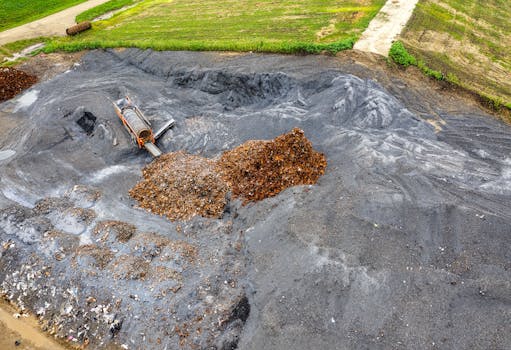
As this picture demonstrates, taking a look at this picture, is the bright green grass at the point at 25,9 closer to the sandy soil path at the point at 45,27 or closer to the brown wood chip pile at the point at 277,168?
the sandy soil path at the point at 45,27

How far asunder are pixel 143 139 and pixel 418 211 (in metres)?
12.4

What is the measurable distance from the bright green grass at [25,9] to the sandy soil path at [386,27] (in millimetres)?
31203

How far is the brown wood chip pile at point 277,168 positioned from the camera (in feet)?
44.4

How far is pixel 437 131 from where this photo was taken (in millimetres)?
15539

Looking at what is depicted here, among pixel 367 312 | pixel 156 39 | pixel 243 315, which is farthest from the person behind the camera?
pixel 156 39

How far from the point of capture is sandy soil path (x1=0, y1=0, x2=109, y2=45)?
100ft

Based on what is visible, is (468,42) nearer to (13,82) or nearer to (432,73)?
(432,73)

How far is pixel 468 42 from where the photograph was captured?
21562 mm

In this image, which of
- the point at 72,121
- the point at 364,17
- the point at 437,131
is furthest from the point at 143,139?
the point at 364,17

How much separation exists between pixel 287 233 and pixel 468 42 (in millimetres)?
18464

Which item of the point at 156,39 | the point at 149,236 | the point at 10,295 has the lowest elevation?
the point at 10,295

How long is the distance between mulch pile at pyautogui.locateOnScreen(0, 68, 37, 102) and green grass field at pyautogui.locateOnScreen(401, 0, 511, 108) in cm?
2437

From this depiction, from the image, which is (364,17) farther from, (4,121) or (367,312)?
(4,121)

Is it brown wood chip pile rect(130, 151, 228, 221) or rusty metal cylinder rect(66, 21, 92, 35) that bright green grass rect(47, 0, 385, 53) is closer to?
rusty metal cylinder rect(66, 21, 92, 35)
